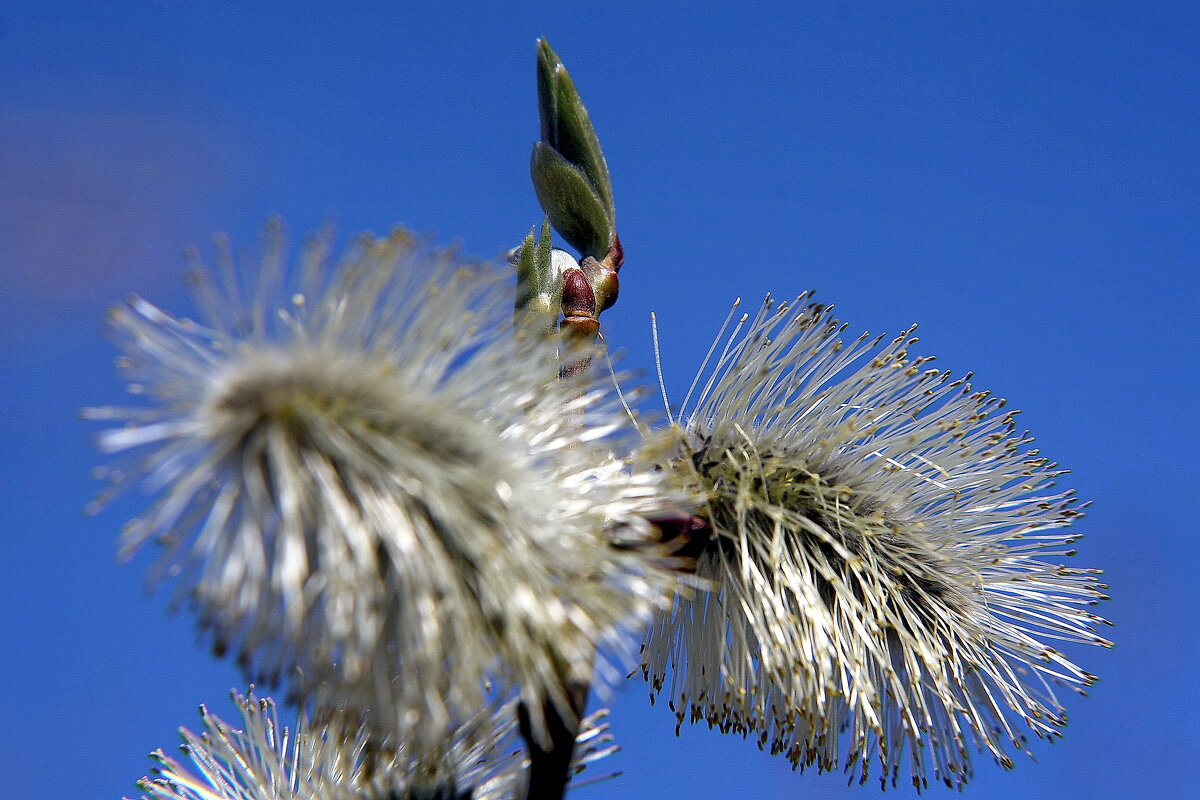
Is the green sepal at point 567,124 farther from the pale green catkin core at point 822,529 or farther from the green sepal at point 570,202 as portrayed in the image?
the pale green catkin core at point 822,529

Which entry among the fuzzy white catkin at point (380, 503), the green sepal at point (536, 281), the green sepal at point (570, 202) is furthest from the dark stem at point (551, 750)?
the green sepal at point (570, 202)

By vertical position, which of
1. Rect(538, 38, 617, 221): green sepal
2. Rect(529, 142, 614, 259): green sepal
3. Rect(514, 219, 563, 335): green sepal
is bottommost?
Rect(514, 219, 563, 335): green sepal

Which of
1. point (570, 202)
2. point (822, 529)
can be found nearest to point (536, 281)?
point (570, 202)

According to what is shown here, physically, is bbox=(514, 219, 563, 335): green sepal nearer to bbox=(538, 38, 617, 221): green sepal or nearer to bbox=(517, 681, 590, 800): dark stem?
bbox=(538, 38, 617, 221): green sepal

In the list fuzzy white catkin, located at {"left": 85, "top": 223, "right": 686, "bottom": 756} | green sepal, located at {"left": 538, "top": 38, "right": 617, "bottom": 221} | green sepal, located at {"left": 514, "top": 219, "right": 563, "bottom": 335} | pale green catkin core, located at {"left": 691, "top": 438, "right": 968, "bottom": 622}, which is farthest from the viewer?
green sepal, located at {"left": 538, "top": 38, "right": 617, "bottom": 221}

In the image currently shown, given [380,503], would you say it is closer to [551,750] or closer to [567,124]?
[551,750]

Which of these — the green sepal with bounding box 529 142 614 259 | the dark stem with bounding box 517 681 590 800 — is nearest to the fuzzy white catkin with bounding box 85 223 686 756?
the dark stem with bounding box 517 681 590 800

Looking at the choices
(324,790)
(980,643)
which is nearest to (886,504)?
(980,643)
